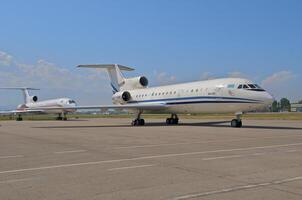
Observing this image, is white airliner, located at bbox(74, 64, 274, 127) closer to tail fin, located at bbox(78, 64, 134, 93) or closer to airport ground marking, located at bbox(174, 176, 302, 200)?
tail fin, located at bbox(78, 64, 134, 93)

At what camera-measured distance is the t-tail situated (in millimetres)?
37438

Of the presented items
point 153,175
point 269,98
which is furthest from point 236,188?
point 269,98

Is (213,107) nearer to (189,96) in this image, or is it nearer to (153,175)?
(189,96)

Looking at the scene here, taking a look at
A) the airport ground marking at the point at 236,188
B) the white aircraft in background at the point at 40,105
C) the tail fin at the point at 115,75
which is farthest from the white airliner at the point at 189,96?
the airport ground marking at the point at 236,188

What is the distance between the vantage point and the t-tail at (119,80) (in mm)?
37438

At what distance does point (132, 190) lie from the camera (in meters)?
5.97

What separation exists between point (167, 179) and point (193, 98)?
21.6 m

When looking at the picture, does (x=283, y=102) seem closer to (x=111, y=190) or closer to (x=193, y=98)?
(x=193, y=98)

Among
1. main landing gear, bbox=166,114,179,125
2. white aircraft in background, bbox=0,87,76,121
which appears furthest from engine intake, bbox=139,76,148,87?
white aircraft in background, bbox=0,87,76,121

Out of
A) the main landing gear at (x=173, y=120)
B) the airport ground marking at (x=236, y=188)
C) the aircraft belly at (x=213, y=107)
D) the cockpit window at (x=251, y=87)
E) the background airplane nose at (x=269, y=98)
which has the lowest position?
the airport ground marking at (x=236, y=188)

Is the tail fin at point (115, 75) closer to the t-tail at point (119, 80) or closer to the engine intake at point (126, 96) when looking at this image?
the t-tail at point (119, 80)

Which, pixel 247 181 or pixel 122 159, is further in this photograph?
pixel 122 159

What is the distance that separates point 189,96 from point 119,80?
1216cm

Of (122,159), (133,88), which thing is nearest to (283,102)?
(133,88)
